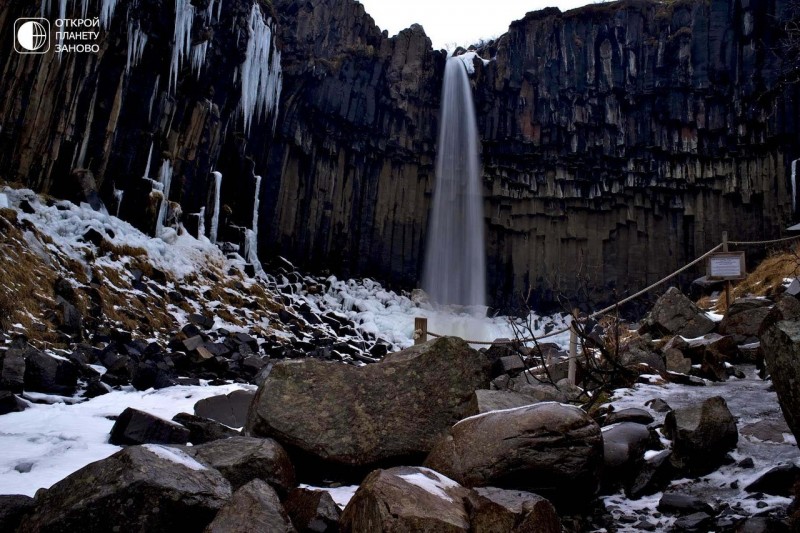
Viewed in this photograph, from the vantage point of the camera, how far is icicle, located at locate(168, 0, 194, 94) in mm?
20188

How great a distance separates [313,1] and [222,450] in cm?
2894

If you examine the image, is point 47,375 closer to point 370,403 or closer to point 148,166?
point 370,403

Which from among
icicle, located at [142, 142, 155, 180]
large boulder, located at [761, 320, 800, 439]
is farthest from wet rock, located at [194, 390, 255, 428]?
icicle, located at [142, 142, 155, 180]

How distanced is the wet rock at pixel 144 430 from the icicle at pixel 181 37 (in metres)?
18.3

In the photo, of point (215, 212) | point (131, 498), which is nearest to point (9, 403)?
point (131, 498)

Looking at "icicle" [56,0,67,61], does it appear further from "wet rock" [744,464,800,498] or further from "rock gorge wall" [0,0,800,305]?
"wet rock" [744,464,800,498]

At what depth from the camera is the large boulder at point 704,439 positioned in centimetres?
445

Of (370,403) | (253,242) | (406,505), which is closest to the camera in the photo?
(406,505)

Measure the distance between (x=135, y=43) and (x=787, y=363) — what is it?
2120cm

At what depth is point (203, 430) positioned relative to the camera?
19.7 ft

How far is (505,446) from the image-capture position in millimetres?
4258

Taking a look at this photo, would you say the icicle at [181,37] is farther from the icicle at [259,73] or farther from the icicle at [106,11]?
the icicle at [259,73]

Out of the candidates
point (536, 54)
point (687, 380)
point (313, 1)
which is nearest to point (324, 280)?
point (313, 1)

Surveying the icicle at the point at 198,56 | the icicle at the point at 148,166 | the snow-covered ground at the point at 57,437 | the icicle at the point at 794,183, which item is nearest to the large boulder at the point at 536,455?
the snow-covered ground at the point at 57,437
